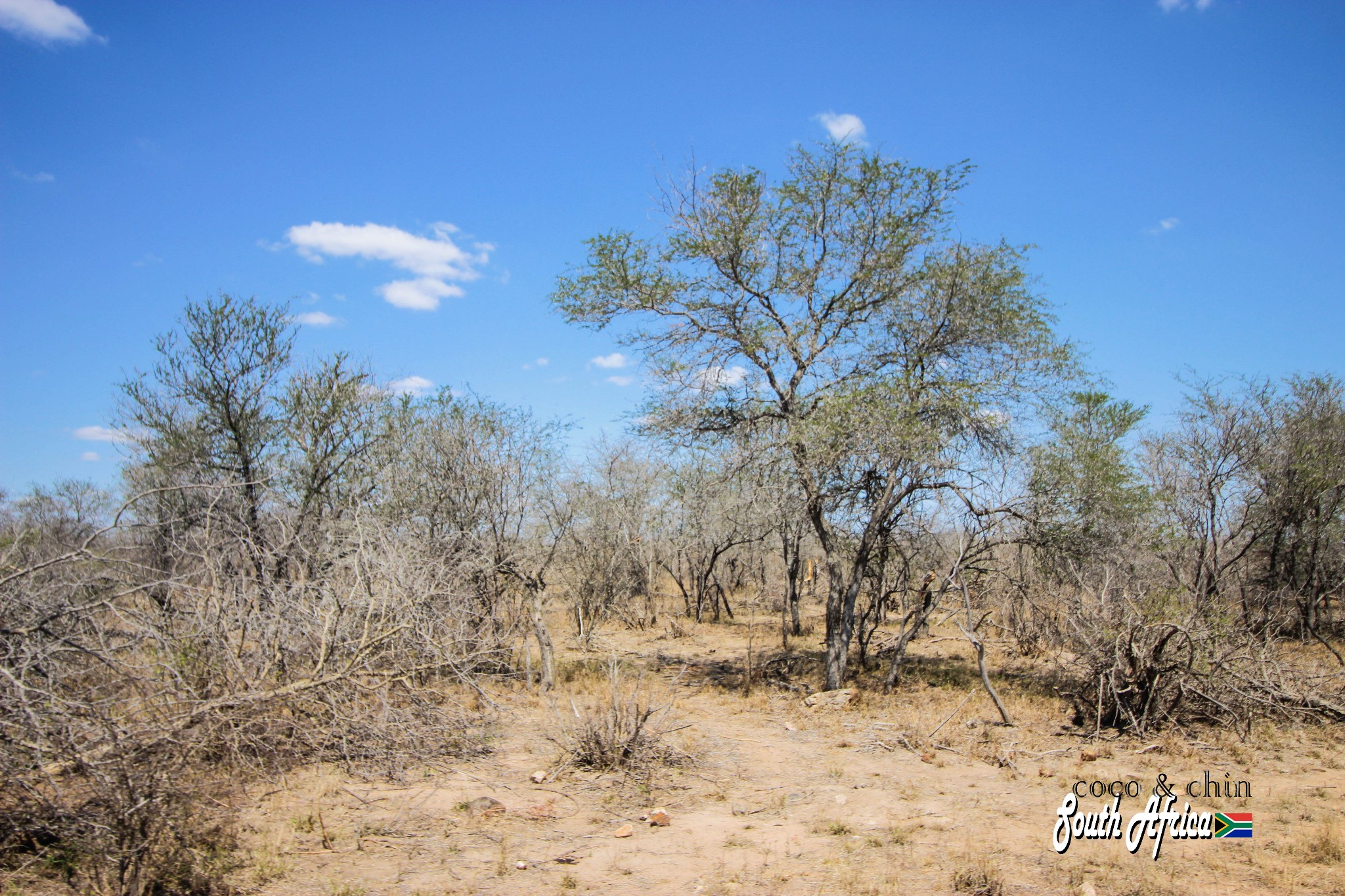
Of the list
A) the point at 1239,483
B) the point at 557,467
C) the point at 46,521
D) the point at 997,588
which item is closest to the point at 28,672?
the point at 557,467

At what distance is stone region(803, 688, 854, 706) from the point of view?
11203 millimetres

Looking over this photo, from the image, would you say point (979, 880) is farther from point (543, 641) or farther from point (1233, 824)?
point (543, 641)

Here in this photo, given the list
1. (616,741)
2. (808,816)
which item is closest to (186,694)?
(616,741)

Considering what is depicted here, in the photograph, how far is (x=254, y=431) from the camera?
13.8m

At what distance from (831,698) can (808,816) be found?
4.59 m

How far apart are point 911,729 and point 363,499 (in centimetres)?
892

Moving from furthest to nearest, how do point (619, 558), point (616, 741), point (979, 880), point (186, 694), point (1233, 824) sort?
point (619, 558), point (616, 741), point (1233, 824), point (186, 694), point (979, 880)

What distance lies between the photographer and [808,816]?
687 centimetres

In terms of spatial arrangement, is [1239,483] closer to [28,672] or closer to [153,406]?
[28,672]

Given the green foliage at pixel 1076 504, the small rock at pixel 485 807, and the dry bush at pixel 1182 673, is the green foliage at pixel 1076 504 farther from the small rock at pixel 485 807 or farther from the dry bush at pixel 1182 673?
the small rock at pixel 485 807

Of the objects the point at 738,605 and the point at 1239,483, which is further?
the point at 738,605

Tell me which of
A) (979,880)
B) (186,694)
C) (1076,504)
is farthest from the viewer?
(1076,504)

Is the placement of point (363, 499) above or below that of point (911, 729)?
above

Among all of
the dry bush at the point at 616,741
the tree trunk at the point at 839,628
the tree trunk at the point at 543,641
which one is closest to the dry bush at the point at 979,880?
the dry bush at the point at 616,741
